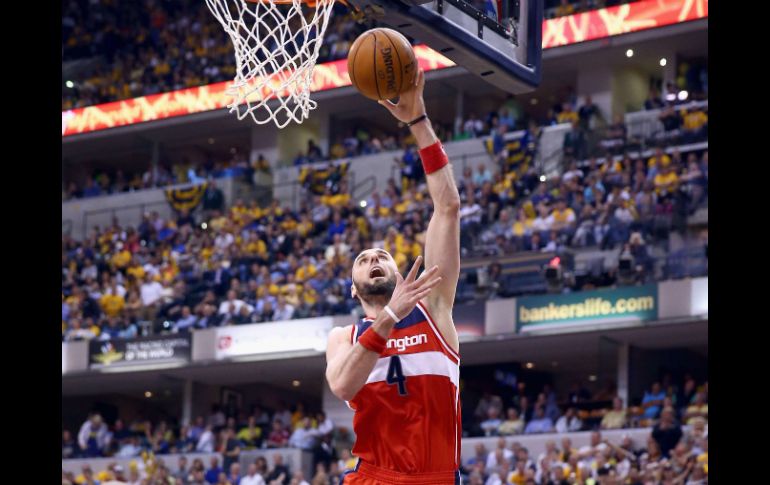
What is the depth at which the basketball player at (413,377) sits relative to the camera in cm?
552

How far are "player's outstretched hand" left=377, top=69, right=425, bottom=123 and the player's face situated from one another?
0.69 metres

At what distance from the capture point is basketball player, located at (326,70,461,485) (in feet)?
18.1

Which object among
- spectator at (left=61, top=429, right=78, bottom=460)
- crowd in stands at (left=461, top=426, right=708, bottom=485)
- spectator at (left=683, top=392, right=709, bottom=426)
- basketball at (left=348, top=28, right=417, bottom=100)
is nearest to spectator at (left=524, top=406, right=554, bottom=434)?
crowd in stands at (left=461, top=426, right=708, bottom=485)

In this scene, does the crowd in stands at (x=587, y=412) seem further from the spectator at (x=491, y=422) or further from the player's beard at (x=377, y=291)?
the player's beard at (x=377, y=291)

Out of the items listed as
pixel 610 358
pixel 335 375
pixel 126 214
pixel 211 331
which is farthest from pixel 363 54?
pixel 126 214

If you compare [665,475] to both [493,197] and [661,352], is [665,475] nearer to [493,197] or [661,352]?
[661,352]

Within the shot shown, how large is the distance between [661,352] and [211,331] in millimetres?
7848

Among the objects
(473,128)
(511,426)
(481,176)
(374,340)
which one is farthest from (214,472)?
(374,340)

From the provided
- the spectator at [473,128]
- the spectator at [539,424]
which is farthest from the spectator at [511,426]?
the spectator at [473,128]

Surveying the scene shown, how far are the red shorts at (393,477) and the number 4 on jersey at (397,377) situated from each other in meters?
0.35

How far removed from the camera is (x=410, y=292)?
5172 mm

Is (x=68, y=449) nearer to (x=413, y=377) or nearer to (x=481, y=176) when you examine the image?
(x=481, y=176)

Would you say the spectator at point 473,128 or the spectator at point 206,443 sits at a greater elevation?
the spectator at point 473,128

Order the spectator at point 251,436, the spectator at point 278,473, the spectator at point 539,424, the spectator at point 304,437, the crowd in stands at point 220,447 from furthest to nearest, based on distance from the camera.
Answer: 1. the spectator at point 251,436
2. the spectator at point 304,437
3. the crowd in stands at point 220,447
4. the spectator at point 278,473
5. the spectator at point 539,424
